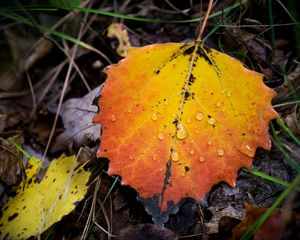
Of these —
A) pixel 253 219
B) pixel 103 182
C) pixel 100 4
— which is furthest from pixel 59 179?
pixel 100 4

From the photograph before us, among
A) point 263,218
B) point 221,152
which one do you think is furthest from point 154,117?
point 263,218

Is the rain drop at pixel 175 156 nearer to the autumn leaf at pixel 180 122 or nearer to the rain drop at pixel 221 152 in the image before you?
the autumn leaf at pixel 180 122

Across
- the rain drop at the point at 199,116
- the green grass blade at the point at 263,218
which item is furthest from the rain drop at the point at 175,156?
the green grass blade at the point at 263,218

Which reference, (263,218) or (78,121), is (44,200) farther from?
(263,218)

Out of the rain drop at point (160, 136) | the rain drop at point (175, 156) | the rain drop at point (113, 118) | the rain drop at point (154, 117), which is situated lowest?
the rain drop at point (175, 156)

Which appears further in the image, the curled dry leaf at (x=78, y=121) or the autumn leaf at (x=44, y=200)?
the curled dry leaf at (x=78, y=121)

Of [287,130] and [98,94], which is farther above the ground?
[98,94]

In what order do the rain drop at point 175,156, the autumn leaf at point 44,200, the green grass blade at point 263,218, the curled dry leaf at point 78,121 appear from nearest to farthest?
the green grass blade at point 263,218, the rain drop at point 175,156, the autumn leaf at point 44,200, the curled dry leaf at point 78,121

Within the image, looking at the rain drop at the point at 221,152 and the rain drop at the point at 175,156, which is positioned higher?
the rain drop at the point at 175,156
